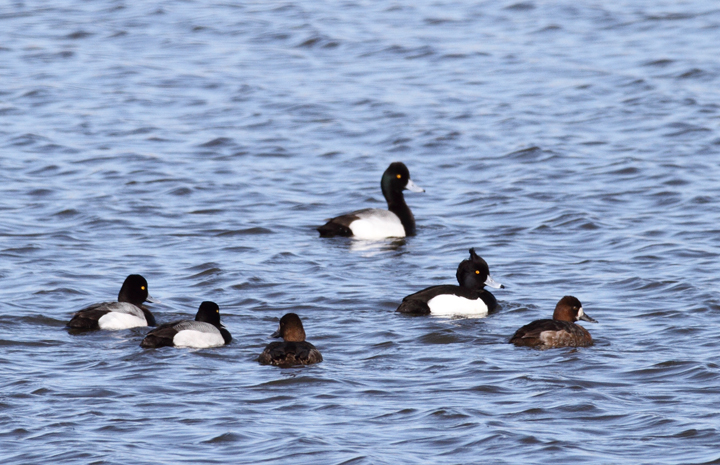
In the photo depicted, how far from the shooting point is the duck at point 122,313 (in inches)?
386

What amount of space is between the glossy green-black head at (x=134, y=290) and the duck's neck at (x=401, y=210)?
178 inches

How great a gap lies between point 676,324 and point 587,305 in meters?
0.97

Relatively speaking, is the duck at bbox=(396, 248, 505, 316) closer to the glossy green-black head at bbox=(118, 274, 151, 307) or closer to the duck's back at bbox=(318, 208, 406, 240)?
the glossy green-black head at bbox=(118, 274, 151, 307)

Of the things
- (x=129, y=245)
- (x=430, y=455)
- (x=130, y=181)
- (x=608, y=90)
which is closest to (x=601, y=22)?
(x=608, y=90)

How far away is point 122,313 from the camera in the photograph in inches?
391

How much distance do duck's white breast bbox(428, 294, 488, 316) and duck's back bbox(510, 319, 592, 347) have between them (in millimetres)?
1229

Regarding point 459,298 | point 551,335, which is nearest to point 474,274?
point 459,298

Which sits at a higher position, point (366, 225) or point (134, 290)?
point (134, 290)

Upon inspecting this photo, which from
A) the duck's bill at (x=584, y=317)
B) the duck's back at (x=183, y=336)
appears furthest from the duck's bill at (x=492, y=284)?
the duck's back at (x=183, y=336)

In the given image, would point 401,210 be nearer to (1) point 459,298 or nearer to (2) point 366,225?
(2) point 366,225

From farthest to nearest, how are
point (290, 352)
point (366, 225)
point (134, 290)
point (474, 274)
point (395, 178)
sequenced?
point (395, 178) → point (366, 225) → point (474, 274) → point (134, 290) → point (290, 352)

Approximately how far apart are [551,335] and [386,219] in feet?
16.7

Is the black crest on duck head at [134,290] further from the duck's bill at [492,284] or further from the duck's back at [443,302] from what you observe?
the duck's bill at [492,284]

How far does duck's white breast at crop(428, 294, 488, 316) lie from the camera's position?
10.5 meters
